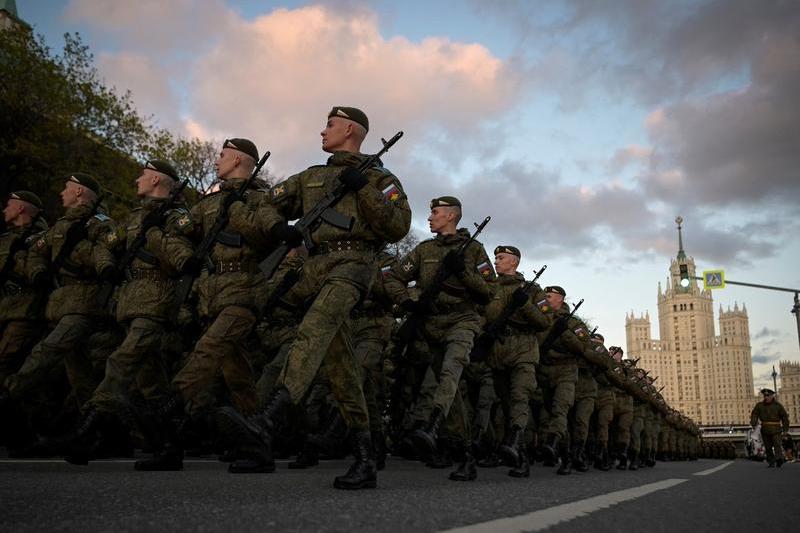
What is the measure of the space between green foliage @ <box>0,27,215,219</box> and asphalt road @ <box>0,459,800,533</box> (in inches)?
712

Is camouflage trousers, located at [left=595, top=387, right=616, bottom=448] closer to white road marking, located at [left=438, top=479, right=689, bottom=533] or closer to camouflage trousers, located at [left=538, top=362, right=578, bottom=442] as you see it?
camouflage trousers, located at [left=538, top=362, right=578, bottom=442]

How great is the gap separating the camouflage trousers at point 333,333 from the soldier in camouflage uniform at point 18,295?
4260 millimetres

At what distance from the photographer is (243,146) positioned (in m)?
5.80

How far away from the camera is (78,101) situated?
22.5m

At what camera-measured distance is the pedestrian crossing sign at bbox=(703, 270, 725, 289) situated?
22.1 m

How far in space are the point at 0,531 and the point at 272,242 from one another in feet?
8.90

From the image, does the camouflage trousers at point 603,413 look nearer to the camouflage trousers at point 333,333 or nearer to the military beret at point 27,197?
the camouflage trousers at point 333,333

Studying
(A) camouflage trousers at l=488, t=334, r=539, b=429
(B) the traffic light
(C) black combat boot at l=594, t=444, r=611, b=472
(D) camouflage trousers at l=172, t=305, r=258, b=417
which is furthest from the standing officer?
(D) camouflage trousers at l=172, t=305, r=258, b=417

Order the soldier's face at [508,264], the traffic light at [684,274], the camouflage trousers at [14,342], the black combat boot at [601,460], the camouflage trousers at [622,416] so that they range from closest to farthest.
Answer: the camouflage trousers at [14,342] < the soldier's face at [508,264] < the black combat boot at [601,460] < the camouflage trousers at [622,416] < the traffic light at [684,274]

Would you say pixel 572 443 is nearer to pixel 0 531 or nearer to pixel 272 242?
pixel 272 242

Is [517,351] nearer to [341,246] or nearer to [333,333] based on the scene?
[341,246]

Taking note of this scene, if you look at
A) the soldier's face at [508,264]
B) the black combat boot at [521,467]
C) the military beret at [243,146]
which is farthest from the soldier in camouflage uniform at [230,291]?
the soldier's face at [508,264]

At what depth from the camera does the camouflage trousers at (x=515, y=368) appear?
7002 millimetres

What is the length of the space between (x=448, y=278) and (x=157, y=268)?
8.21 feet
